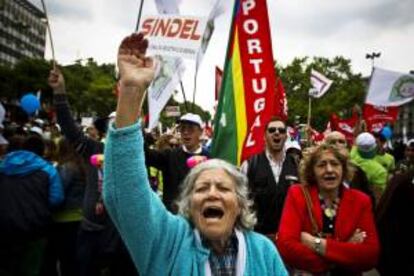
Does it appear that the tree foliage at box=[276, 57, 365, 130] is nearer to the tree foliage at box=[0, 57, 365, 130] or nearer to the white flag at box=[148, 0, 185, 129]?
the tree foliage at box=[0, 57, 365, 130]

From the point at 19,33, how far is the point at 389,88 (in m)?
111

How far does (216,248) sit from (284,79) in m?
65.3

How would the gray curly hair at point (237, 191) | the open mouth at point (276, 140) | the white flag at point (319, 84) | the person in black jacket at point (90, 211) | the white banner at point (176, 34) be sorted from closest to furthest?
the gray curly hair at point (237, 191) < the person in black jacket at point (90, 211) < the open mouth at point (276, 140) < the white banner at point (176, 34) < the white flag at point (319, 84)

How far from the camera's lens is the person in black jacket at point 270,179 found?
15.7 feet

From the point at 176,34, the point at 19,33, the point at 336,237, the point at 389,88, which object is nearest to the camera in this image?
the point at 336,237

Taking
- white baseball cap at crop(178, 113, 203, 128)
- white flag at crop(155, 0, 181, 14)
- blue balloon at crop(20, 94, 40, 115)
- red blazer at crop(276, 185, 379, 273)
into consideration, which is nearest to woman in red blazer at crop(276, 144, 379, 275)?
red blazer at crop(276, 185, 379, 273)

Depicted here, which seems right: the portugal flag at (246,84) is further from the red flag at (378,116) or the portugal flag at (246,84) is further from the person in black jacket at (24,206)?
the red flag at (378,116)

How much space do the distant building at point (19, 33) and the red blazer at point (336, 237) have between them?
332 ft

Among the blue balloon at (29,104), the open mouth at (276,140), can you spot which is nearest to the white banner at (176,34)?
the open mouth at (276,140)

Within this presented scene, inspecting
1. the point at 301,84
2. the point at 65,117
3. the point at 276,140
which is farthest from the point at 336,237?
the point at 301,84

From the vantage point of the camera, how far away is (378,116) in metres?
12.2

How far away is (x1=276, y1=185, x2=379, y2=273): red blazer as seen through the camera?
12.0 feet

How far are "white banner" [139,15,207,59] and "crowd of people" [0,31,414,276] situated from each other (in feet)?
2.12

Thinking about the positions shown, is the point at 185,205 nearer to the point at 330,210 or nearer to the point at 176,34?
the point at 330,210
